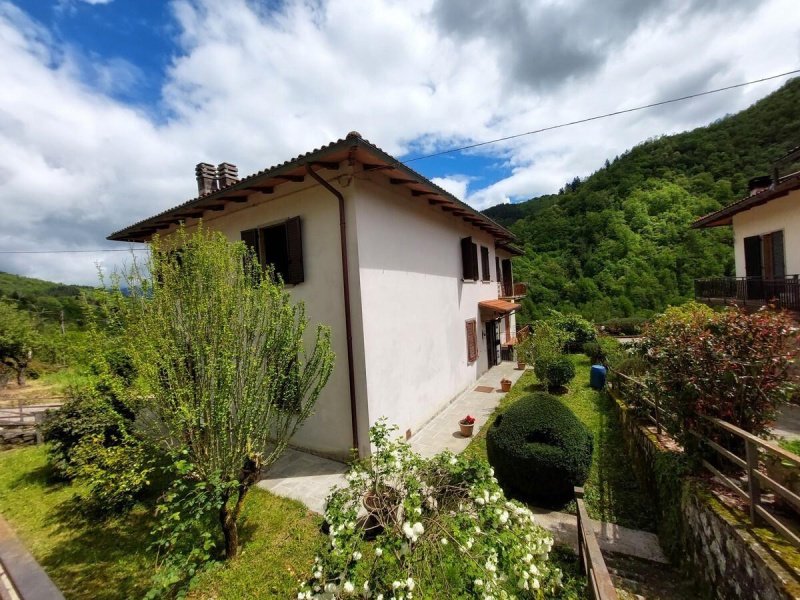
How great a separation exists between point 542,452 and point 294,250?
20.7ft

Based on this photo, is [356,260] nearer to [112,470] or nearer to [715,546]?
[112,470]

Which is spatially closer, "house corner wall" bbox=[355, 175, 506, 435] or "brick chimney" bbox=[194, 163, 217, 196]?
"house corner wall" bbox=[355, 175, 506, 435]

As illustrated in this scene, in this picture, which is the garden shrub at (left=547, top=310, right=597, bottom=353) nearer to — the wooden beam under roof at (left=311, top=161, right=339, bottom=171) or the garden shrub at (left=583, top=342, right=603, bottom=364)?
the garden shrub at (left=583, top=342, right=603, bottom=364)

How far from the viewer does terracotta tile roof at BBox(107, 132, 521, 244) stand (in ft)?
18.9

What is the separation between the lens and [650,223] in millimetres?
28891

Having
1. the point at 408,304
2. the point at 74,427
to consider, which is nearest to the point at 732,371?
the point at 408,304

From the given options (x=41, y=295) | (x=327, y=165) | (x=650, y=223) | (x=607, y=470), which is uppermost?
(x=650, y=223)

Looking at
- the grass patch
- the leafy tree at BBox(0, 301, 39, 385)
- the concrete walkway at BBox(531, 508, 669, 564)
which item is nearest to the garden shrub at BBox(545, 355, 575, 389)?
the grass patch

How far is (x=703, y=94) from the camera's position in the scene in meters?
7.45

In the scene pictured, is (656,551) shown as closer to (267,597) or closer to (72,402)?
(267,597)

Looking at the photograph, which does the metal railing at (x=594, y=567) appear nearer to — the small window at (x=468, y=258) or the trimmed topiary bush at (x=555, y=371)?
the trimmed topiary bush at (x=555, y=371)

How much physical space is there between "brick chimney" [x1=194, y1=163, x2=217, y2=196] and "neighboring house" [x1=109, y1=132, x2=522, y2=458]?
769mm

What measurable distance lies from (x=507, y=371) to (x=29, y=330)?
2680cm

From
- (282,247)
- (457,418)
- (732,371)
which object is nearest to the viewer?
(732,371)
